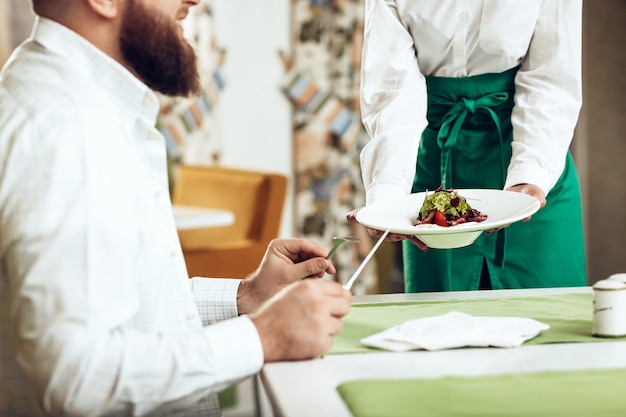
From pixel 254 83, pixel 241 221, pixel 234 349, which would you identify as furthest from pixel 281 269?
pixel 254 83

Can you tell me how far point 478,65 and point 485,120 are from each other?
120 millimetres

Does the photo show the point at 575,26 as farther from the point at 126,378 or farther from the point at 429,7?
the point at 126,378

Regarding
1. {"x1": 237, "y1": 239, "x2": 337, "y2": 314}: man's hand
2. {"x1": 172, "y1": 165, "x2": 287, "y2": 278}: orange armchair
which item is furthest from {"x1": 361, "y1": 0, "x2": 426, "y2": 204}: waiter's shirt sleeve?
{"x1": 172, "y1": 165, "x2": 287, "y2": 278}: orange armchair

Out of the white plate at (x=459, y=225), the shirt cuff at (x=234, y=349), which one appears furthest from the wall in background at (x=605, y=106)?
the shirt cuff at (x=234, y=349)

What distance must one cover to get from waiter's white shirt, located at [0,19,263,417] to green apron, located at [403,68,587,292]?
907 mm

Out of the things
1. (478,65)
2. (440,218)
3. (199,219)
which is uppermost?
(478,65)

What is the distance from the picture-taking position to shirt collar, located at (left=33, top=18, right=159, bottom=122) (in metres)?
1.14

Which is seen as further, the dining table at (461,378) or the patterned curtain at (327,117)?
the patterned curtain at (327,117)

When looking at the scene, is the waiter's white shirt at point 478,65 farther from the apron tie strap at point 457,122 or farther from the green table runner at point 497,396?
the green table runner at point 497,396

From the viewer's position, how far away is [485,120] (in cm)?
195

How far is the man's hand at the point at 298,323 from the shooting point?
1.11 m

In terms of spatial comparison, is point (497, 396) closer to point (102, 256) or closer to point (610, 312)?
point (610, 312)

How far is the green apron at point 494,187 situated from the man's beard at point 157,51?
2.48 feet

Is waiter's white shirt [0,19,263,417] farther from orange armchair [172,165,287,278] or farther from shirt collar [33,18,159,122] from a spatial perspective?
orange armchair [172,165,287,278]
